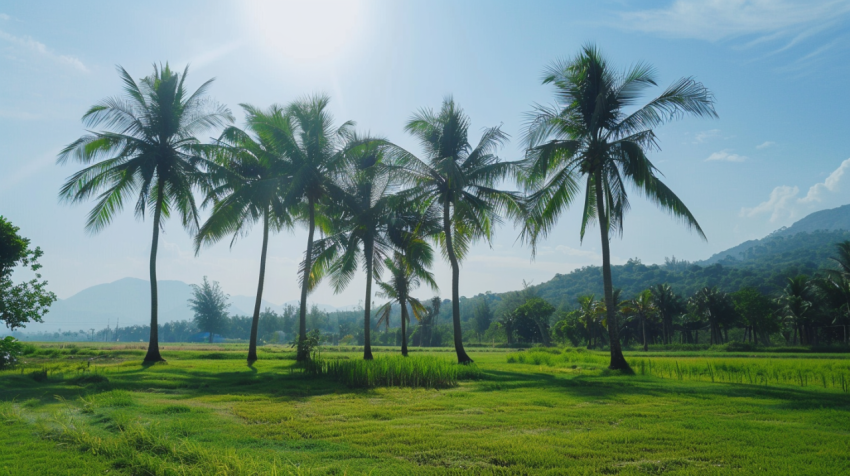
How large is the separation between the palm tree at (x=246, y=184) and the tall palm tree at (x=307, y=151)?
44cm

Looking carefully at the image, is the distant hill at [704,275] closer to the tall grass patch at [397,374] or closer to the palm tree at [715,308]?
the palm tree at [715,308]

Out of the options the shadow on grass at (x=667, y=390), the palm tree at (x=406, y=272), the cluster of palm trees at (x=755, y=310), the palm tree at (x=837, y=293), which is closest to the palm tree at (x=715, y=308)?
the cluster of palm trees at (x=755, y=310)

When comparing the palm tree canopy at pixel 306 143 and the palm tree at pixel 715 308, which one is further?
the palm tree at pixel 715 308

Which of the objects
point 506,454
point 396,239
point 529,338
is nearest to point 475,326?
point 529,338

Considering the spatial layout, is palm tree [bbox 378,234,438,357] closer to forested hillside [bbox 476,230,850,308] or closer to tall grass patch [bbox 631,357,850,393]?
tall grass patch [bbox 631,357,850,393]

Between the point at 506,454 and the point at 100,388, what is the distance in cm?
1042

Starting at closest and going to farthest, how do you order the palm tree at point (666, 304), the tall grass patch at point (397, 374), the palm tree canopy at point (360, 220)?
the tall grass patch at point (397, 374), the palm tree canopy at point (360, 220), the palm tree at point (666, 304)

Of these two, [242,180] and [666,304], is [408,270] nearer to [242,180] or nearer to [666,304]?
[242,180]

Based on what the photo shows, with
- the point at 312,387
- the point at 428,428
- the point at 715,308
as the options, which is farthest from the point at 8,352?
the point at 715,308

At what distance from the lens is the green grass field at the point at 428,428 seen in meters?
5.08

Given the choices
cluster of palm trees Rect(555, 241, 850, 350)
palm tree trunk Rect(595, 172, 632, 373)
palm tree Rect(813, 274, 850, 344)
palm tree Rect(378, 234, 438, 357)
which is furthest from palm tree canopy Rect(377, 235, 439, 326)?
palm tree Rect(813, 274, 850, 344)

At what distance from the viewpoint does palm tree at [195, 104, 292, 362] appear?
20.7m

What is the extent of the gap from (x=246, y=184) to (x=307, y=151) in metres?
3.14

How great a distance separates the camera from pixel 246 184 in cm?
2178
